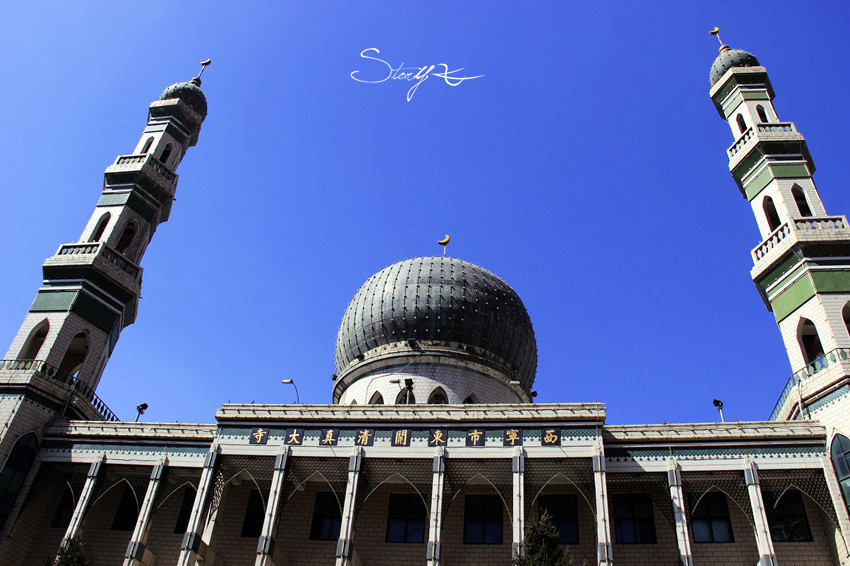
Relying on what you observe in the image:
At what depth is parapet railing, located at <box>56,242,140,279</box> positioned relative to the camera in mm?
26922

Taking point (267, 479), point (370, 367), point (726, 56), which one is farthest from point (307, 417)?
point (726, 56)

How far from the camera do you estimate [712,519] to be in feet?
63.7

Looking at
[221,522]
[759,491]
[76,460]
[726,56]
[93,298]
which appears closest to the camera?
[759,491]

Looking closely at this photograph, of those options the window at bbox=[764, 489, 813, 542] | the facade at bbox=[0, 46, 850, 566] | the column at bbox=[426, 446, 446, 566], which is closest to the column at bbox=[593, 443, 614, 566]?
the facade at bbox=[0, 46, 850, 566]

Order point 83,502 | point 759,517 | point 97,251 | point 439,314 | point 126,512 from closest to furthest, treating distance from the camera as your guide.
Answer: point 759,517 → point 83,502 → point 126,512 → point 97,251 → point 439,314

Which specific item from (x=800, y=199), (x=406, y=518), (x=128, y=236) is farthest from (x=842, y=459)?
(x=128, y=236)

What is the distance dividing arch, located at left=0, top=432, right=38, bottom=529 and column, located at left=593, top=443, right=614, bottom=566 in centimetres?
1822

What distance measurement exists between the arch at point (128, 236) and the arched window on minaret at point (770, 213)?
84.0ft

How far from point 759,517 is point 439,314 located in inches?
537

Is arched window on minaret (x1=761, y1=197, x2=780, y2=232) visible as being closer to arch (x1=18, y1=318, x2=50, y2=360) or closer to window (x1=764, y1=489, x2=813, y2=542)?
window (x1=764, y1=489, x2=813, y2=542)

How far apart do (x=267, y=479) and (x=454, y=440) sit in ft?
20.3

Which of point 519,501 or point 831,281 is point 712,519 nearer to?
point 519,501

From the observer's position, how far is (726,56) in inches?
1164

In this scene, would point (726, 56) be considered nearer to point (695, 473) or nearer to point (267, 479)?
point (695, 473)
